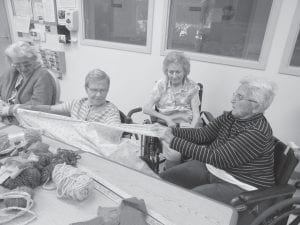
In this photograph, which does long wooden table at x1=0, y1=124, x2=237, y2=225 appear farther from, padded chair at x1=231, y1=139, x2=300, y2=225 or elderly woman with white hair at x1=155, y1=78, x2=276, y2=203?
elderly woman with white hair at x1=155, y1=78, x2=276, y2=203

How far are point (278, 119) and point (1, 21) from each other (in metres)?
4.58

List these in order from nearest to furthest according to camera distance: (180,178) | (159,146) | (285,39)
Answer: (180,178), (159,146), (285,39)

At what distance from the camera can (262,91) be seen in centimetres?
133

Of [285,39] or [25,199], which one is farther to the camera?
[285,39]

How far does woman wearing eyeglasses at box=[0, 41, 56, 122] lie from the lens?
6.08 ft

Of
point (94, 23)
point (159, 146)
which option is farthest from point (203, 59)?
point (94, 23)

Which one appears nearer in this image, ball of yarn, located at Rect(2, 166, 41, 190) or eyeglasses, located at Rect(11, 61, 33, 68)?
ball of yarn, located at Rect(2, 166, 41, 190)

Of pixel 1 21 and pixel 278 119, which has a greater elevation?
pixel 1 21

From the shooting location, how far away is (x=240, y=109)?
4.51 ft

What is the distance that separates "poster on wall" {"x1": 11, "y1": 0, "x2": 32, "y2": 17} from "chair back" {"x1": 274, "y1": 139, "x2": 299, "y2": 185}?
405cm

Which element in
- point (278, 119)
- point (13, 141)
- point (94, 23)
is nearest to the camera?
point (13, 141)

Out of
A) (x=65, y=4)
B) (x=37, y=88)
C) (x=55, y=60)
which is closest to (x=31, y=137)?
(x=37, y=88)

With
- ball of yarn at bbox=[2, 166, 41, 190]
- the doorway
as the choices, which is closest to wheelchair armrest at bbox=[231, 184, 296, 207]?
ball of yarn at bbox=[2, 166, 41, 190]

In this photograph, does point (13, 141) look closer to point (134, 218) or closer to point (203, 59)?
point (134, 218)
